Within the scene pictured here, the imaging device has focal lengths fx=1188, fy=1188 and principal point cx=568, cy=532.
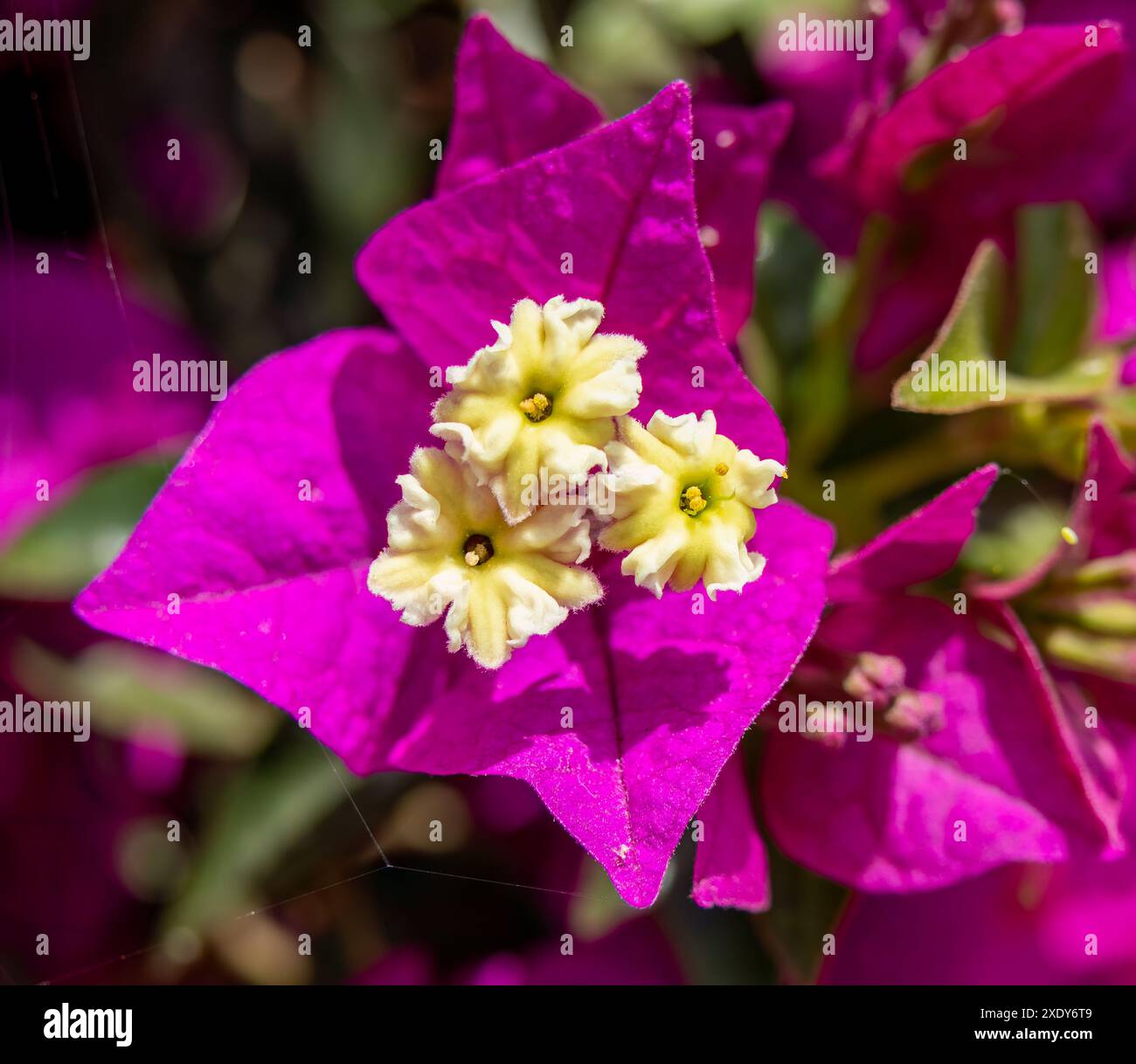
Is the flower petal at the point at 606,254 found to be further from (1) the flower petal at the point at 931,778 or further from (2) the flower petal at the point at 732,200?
(1) the flower petal at the point at 931,778

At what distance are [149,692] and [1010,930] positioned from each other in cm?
81

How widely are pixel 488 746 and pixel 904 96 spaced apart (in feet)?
1.70

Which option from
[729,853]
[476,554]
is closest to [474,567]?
[476,554]

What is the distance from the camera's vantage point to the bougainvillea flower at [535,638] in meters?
0.63

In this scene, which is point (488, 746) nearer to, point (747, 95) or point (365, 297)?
point (365, 297)

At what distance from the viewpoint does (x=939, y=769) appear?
79 cm

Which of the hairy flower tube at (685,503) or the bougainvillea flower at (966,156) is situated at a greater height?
the bougainvillea flower at (966,156)

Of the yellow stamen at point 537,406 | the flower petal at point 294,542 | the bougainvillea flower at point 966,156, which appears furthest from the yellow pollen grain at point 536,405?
the bougainvillea flower at point 966,156

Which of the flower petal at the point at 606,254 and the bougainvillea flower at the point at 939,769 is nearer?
the flower petal at the point at 606,254

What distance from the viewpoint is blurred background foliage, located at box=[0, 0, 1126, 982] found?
2.96ft

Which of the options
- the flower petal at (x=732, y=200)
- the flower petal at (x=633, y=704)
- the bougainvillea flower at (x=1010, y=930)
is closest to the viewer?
the flower petal at (x=633, y=704)

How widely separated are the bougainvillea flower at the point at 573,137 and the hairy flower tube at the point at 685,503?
122 mm

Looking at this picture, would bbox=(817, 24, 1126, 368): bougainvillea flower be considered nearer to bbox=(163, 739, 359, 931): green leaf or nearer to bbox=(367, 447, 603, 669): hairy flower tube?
bbox=(367, 447, 603, 669): hairy flower tube

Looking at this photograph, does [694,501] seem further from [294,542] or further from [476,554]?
[294,542]
